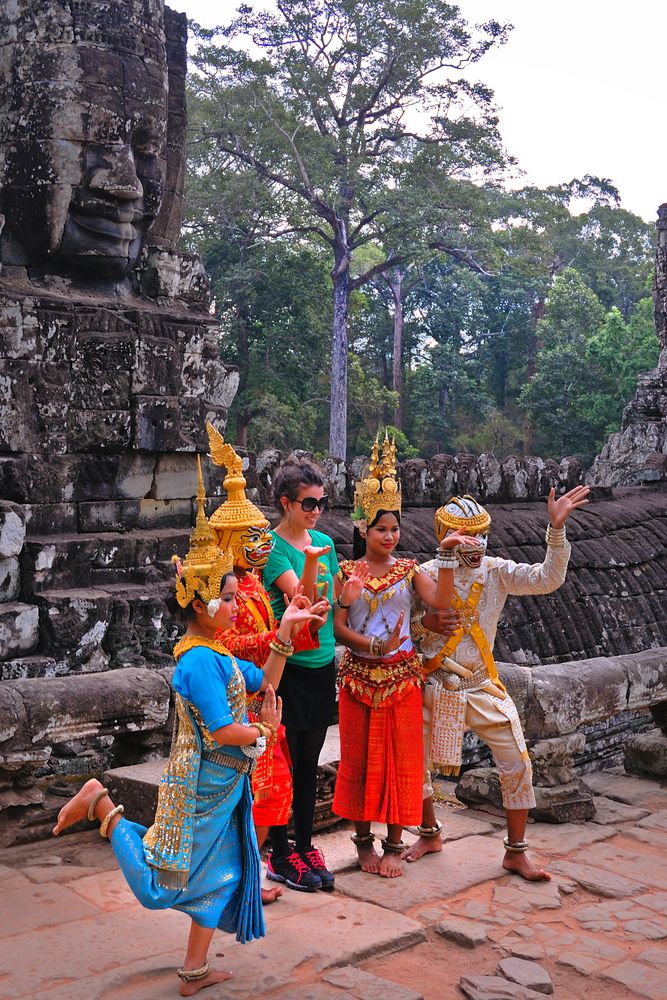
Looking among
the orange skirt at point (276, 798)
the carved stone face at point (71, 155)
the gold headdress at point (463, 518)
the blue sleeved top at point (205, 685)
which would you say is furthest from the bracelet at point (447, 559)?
the carved stone face at point (71, 155)

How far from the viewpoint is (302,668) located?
3945 millimetres

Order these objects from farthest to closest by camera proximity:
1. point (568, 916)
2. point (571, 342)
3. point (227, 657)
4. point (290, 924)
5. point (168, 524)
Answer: point (571, 342)
point (168, 524)
point (568, 916)
point (290, 924)
point (227, 657)

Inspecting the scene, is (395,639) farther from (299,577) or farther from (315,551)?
(315,551)

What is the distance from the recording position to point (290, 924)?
3.46m

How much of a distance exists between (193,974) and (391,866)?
1197mm

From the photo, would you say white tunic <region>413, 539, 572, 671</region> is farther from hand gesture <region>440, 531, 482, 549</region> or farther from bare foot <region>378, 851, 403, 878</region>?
bare foot <region>378, 851, 403, 878</region>

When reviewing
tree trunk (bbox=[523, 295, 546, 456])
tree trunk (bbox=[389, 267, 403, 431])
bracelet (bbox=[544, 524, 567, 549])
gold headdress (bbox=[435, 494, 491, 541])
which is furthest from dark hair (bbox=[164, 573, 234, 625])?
tree trunk (bbox=[389, 267, 403, 431])

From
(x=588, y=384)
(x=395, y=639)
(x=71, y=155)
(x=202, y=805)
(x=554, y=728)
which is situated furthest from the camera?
(x=588, y=384)

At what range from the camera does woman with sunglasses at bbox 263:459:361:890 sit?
3.88 meters

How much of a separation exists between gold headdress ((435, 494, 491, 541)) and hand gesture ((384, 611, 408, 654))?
0.39 meters

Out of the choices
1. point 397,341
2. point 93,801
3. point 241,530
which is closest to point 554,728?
point 241,530

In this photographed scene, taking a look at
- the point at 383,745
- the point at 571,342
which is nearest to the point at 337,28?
the point at 571,342

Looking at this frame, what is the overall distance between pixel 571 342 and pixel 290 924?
28.6 metres

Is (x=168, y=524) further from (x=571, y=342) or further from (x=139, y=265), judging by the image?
(x=571, y=342)
